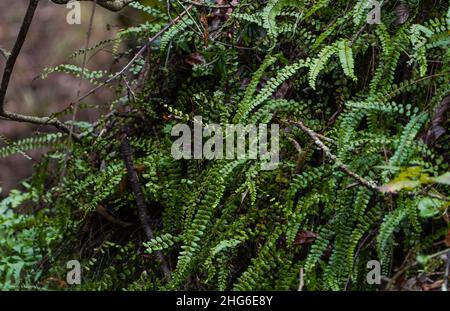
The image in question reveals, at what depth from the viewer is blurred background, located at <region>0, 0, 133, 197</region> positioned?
5406 mm

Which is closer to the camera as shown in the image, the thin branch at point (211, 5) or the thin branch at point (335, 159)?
the thin branch at point (335, 159)

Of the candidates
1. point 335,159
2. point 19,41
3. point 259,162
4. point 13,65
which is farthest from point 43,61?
point 335,159

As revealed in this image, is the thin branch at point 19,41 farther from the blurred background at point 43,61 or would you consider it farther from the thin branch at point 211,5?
the blurred background at point 43,61

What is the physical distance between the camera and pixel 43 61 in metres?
5.87

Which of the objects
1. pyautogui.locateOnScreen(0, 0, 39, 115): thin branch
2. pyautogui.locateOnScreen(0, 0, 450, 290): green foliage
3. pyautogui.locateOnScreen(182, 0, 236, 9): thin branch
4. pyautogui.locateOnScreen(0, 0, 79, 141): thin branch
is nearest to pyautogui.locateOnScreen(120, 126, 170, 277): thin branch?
pyautogui.locateOnScreen(0, 0, 450, 290): green foliage

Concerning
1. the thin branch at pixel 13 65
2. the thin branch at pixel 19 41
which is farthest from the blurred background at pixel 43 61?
the thin branch at pixel 19 41

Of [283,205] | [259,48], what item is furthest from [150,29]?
[283,205]

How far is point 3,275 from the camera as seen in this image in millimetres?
2961

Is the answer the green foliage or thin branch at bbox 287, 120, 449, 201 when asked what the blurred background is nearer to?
the green foliage

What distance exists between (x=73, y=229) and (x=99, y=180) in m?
0.44

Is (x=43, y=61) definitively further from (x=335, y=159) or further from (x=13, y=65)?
(x=335, y=159)

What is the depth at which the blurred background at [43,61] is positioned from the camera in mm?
5406

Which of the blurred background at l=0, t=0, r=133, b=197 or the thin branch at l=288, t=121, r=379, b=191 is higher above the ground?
the blurred background at l=0, t=0, r=133, b=197

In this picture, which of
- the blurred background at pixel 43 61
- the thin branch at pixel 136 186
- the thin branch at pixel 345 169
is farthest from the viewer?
the blurred background at pixel 43 61
